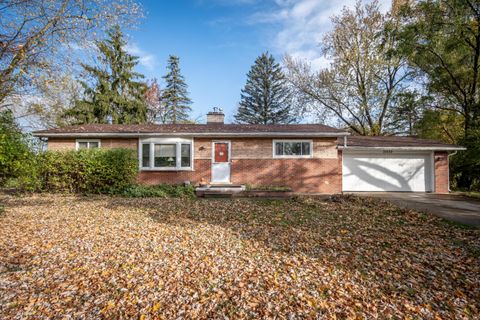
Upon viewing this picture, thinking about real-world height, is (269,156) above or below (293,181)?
above

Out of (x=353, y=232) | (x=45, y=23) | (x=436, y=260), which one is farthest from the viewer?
(x=45, y=23)

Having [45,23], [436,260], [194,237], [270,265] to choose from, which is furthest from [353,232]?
[45,23]

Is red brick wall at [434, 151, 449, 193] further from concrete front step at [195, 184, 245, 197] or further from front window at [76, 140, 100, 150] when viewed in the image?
front window at [76, 140, 100, 150]

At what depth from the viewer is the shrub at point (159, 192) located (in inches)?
381

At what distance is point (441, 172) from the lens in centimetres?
1181

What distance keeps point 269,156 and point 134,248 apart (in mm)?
8464

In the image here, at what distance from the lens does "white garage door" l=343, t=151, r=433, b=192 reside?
11992 mm

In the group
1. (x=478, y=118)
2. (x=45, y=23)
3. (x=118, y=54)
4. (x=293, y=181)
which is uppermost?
(x=118, y=54)

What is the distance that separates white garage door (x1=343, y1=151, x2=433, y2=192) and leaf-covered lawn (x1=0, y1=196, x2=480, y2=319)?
5.95 m

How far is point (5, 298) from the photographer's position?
2.74 m

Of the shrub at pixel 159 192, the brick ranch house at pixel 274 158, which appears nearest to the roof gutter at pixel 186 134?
the brick ranch house at pixel 274 158

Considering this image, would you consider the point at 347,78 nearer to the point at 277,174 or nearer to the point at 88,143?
the point at 277,174

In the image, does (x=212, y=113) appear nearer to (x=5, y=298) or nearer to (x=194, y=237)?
(x=194, y=237)

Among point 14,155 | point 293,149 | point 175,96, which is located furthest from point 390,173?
point 175,96
